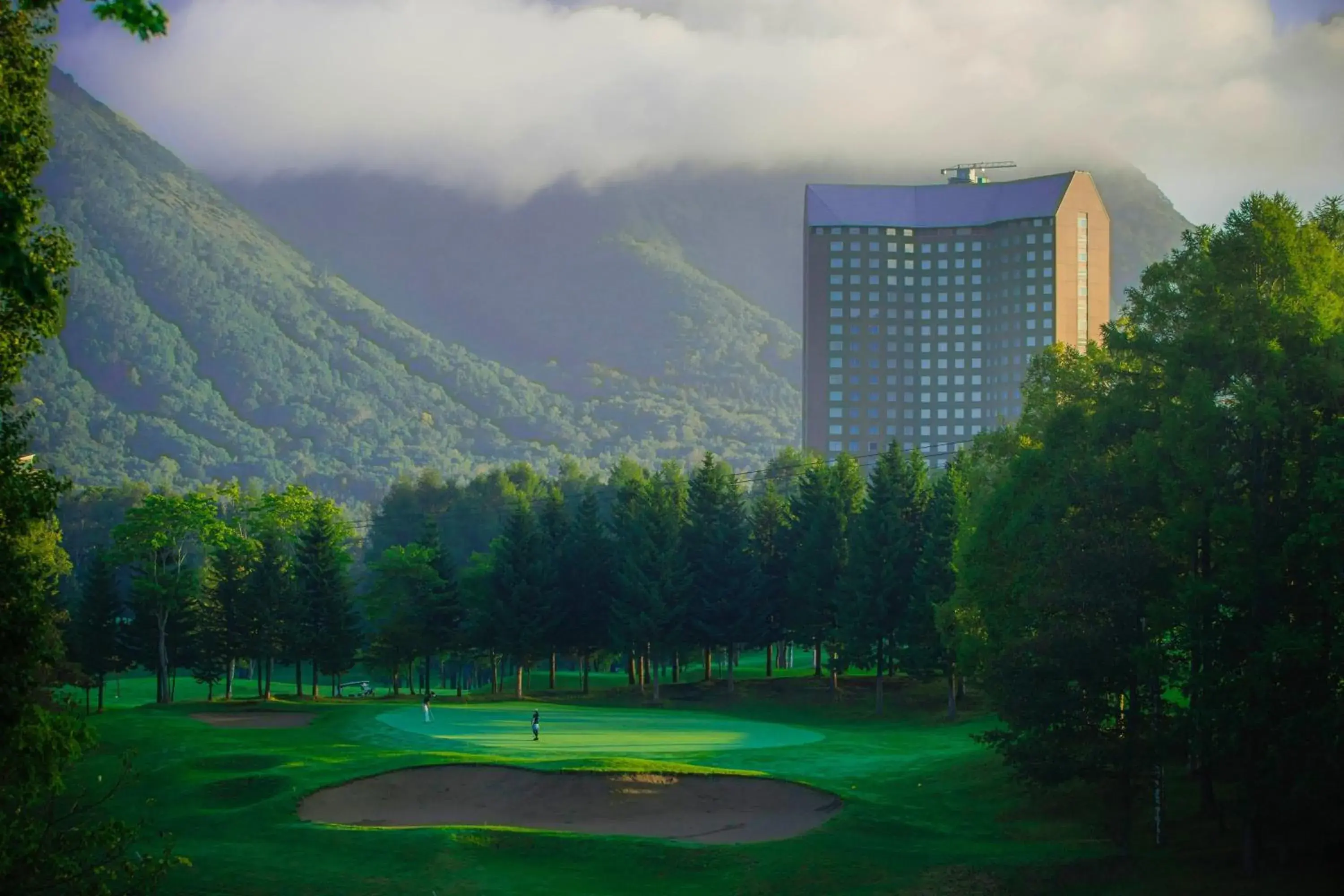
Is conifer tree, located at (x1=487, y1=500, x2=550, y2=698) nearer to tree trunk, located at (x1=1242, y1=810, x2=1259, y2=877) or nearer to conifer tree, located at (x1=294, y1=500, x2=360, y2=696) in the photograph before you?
conifer tree, located at (x1=294, y1=500, x2=360, y2=696)

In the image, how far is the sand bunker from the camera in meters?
72.8

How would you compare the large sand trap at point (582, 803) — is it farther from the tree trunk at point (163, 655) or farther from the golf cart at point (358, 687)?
the golf cart at point (358, 687)

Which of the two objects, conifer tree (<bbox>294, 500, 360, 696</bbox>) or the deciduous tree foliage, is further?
conifer tree (<bbox>294, 500, 360, 696</bbox>)

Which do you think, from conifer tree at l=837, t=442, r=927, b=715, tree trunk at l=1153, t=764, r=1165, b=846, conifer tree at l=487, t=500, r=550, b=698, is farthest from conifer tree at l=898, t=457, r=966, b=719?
tree trunk at l=1153, t=764, r=1165, b=846

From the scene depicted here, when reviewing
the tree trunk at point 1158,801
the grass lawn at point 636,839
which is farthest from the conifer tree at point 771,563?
the tree trunk at point 1158,801

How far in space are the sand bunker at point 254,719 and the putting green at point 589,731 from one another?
4531 mm

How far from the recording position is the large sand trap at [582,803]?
43312 millimetres

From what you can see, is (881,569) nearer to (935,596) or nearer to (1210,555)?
(935,596)

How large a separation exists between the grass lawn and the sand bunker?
2750 mm

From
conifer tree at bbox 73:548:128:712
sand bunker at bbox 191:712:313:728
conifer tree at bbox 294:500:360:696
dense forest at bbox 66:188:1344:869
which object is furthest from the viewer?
conifer tree at bbox 294:500:360:696

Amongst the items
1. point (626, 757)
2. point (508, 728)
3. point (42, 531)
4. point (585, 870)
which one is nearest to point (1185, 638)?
point (585, 870)

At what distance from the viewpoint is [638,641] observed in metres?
92.8

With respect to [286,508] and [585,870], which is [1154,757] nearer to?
[585,870]

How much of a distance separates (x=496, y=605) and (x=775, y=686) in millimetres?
18528
